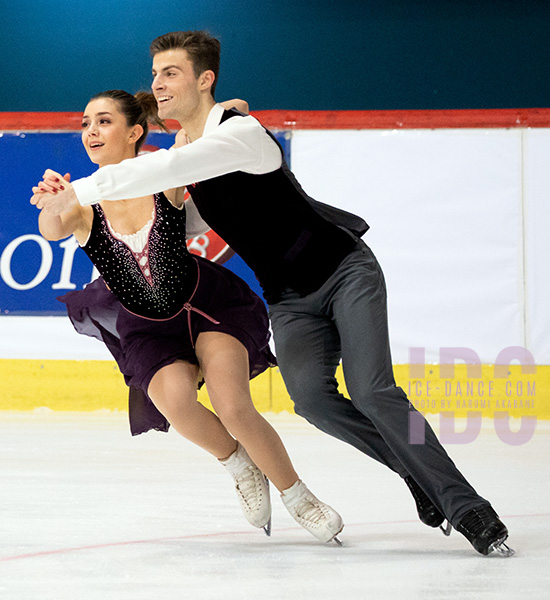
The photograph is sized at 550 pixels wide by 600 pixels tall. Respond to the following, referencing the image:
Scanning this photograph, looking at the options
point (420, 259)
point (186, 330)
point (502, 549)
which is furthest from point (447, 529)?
point (420, 259)

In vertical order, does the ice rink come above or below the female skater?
below

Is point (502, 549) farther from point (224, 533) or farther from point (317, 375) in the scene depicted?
point (224, 533)

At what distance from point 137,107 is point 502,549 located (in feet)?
4.63

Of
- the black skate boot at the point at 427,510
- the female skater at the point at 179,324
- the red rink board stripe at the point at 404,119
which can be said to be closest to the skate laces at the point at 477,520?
the black skate boot at the point at 427,510

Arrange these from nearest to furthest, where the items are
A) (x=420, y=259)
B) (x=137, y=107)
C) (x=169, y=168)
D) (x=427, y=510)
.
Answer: (x=169, y=168), (x=427, y=510), (x=137, y=107), (x=420, y=259)

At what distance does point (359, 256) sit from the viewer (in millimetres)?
2242

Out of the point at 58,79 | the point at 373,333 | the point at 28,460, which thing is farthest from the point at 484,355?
the point at 58,79

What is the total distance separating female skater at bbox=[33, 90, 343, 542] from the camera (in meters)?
2.18

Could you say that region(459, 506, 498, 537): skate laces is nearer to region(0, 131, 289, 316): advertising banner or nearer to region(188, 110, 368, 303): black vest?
region(188, 110, 368, 303): black vest

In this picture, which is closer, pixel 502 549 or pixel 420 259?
pixel 502 549

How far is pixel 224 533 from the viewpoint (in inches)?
91.6

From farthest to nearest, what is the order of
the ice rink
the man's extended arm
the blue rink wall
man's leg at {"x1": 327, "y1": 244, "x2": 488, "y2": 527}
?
the blue rink wall < man's leg at {"x1": 327, "y1": 244, "x2": 488, "y2": 527} < the man's extended arm < the ice rink

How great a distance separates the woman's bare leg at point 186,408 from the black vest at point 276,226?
0.31 m

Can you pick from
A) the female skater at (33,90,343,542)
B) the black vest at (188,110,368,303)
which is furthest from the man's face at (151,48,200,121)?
the female skater at (33,90,343,542)
